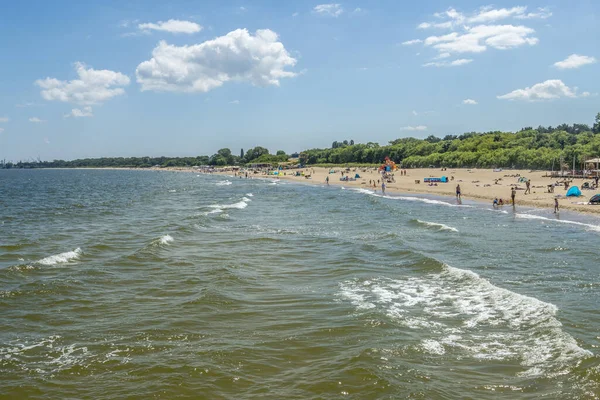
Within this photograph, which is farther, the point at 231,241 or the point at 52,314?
the point at 231,241

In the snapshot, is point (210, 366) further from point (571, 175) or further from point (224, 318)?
point (571, 175)

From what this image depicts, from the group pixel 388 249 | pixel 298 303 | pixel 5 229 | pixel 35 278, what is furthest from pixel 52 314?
pixel 5 229

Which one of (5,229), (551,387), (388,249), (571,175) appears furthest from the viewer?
(571,175)

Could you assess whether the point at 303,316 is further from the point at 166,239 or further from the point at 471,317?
the point at 166,239

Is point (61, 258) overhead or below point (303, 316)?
overhead

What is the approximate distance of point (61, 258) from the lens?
24375mm

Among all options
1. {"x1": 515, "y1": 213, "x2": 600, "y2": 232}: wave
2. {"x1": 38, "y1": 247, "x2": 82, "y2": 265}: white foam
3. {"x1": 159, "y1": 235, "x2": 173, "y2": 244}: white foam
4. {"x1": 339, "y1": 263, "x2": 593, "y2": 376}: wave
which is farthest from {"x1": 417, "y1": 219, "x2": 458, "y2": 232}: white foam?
{"x1": 38, "y1": 247, "x2": 82, "y2": 265}: white foam

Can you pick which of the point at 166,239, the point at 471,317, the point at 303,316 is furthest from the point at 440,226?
the point at 303,316

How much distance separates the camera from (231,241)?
96.4 feet

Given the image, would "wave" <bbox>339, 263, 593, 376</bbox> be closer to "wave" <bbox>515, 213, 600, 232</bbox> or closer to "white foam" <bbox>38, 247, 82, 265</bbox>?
"white foam" <bbox>38, 247, 82, 265</bbox>

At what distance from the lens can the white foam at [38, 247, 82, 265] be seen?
76.8ft

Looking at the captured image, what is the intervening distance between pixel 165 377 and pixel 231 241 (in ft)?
60.4

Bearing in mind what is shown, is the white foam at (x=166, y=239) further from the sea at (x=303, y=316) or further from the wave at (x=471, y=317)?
the wave at (x=471, y=317)

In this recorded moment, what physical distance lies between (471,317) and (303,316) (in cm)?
519
